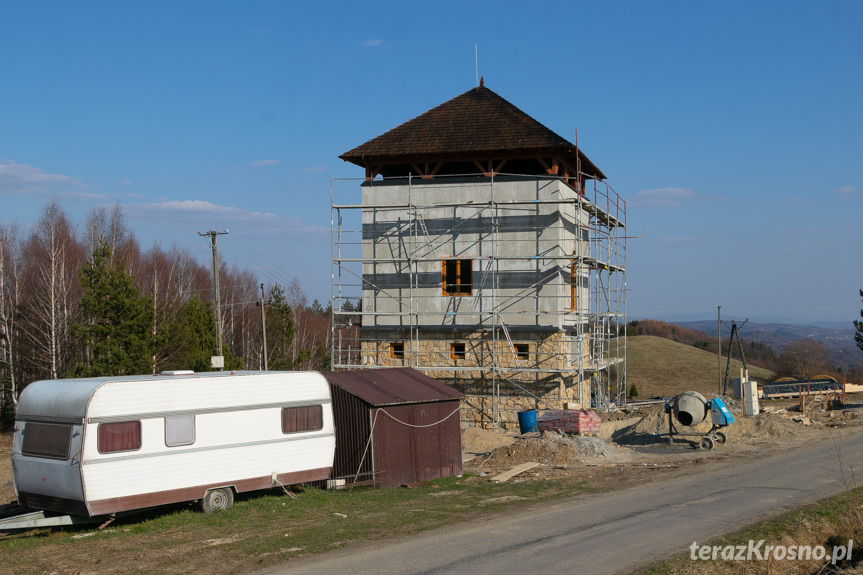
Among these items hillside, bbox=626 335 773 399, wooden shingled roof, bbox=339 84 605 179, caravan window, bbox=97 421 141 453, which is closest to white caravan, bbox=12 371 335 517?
caravan window, bbox=97 421 141 453

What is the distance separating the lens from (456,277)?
29.4 meters

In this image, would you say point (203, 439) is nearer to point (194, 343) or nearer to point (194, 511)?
point (194, 511)

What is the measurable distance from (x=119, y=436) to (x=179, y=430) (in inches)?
47.8

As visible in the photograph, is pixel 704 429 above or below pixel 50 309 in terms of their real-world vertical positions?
below

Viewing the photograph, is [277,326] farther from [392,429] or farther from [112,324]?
[392,429]

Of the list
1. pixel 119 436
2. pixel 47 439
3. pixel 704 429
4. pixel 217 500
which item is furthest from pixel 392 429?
pixel 704 429

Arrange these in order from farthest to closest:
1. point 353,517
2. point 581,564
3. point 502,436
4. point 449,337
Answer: point 449,337
point 502,436
point 353,517
point 581,564

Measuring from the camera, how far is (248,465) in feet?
51.4

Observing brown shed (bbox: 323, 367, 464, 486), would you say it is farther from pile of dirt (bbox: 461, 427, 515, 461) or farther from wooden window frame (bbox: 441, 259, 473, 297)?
wooden window frame (bbox: 441, 259, 473, 297)

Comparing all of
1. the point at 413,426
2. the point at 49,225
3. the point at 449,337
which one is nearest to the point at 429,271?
the point at 449,337

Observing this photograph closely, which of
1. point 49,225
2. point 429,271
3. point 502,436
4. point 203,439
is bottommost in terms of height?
point 502,436

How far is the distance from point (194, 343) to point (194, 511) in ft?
95.6

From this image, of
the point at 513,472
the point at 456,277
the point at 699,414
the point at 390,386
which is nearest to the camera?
the point at 513,472

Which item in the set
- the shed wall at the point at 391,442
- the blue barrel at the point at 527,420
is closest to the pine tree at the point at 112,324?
the blue barrel at the point at 527,420
